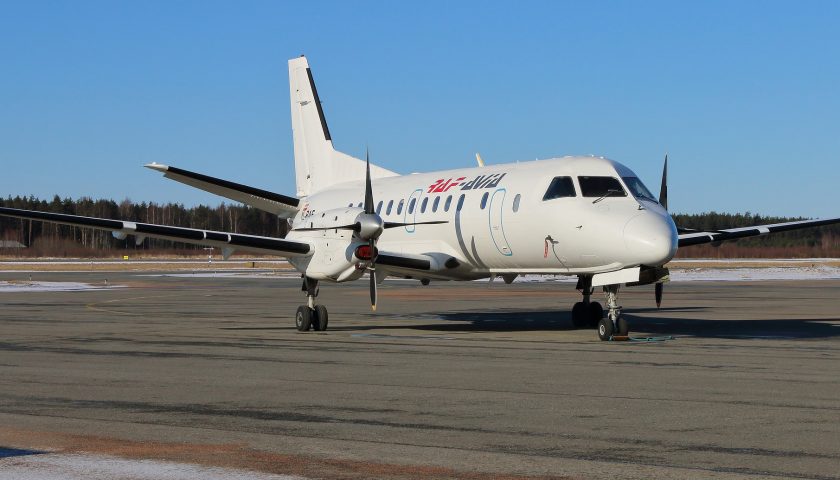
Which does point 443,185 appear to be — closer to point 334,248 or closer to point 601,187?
point 334,248

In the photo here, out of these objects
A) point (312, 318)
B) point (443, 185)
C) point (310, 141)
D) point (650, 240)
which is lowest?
point (312, 318)

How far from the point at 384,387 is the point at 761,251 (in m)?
105

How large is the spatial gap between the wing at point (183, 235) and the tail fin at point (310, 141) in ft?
20.9

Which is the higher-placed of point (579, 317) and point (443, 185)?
point (443, 185)

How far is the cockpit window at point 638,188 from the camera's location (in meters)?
18.9

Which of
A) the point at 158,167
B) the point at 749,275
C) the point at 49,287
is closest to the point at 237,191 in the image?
the point at 158,167

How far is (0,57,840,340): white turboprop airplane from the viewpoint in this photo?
18141mm

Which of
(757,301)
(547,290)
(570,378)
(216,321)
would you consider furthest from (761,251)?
(570,378)

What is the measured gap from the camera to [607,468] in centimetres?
713

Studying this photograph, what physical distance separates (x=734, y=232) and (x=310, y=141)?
11964mm

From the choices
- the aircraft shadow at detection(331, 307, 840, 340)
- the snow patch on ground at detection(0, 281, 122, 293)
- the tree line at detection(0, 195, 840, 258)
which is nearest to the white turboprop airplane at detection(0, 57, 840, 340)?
the aircraft shadow at detection(331, 307, 840, 340)

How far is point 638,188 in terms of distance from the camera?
1914 cm

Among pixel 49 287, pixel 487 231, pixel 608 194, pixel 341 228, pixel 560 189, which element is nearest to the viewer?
pixel 608 194

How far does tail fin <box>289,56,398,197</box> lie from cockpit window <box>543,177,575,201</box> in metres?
9.27
